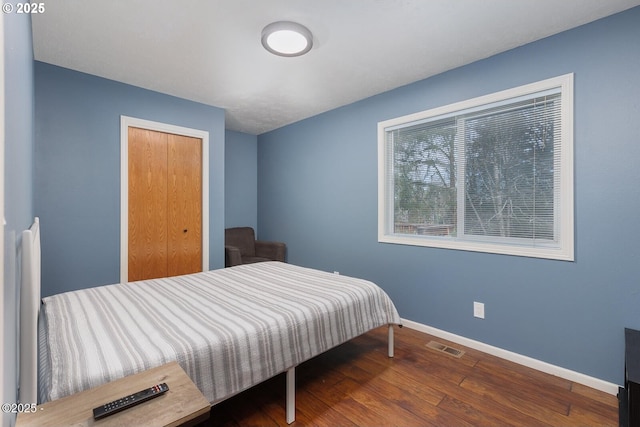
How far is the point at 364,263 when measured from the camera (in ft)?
11.2

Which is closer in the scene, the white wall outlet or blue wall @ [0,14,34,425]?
blue wall @ [0,14,34,425]

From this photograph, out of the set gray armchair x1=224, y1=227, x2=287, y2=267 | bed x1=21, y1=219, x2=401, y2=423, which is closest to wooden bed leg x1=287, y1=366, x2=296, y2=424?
bed x1=21, y1=219, x2=401, y2=423

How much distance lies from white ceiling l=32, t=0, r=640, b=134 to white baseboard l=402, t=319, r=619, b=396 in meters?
2.40

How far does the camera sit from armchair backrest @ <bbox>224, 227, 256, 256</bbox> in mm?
4359

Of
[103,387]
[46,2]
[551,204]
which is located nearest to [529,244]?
[551,204]

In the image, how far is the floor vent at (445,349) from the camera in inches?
95.6

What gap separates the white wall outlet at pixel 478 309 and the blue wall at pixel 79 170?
11.2 ft

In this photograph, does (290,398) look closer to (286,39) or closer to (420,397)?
(420,397)

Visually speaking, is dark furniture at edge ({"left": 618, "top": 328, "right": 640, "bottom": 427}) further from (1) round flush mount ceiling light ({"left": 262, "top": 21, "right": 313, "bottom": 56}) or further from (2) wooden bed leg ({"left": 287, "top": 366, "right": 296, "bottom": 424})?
(1) round flush mount ceiling light ({"left": 262, "top": 21, "right": 313, "bottom": 56})

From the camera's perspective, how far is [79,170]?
2744 mm

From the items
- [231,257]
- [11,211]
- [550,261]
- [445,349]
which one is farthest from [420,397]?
[231,257]

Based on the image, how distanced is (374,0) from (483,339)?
8.71 feet

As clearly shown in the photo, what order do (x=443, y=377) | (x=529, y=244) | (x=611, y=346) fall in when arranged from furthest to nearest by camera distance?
1. (x=529, y=244)
2. (x=443, y=377)
3. (x=611, y=346)

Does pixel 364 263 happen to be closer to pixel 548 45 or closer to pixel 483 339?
pixel 483 339
